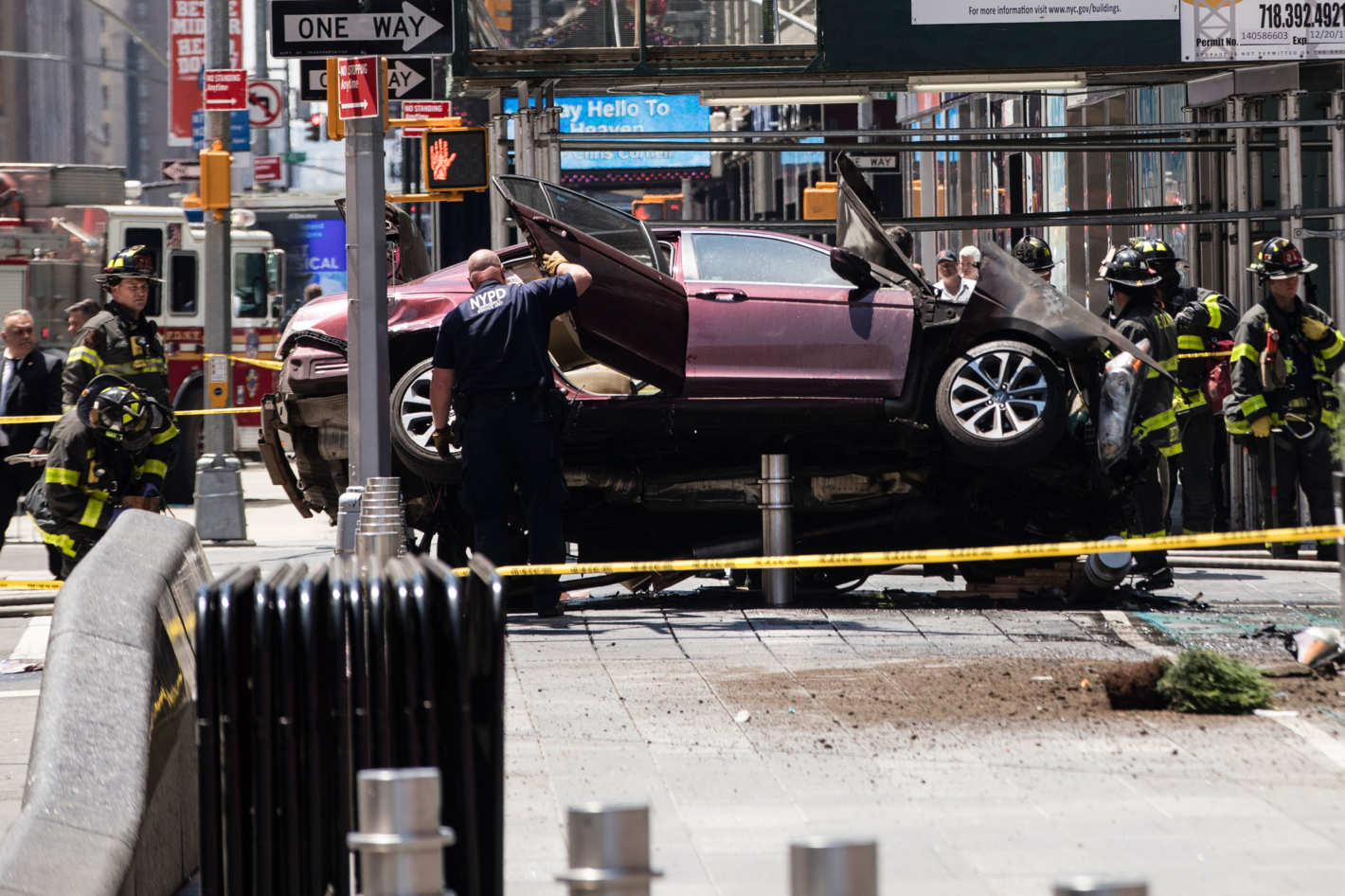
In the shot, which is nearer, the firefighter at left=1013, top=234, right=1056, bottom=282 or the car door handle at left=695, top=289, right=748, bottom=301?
the car door handle at left=695, top=289, right=748, bottom=301

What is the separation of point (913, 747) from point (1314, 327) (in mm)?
6507

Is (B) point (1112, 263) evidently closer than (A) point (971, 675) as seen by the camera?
No

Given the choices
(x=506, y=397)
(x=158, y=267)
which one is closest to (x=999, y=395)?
(x=506, y=397)

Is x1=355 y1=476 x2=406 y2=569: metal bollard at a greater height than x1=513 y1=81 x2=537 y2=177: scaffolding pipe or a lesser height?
lesser

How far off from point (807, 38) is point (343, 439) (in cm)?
421

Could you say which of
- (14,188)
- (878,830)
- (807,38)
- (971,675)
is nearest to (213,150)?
(14,188)

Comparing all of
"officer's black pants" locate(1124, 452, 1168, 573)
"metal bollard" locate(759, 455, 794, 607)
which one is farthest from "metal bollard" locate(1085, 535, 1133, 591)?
"metal bollard" locate(759, 455, 794, 607)

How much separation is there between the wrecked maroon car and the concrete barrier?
15.1 feet

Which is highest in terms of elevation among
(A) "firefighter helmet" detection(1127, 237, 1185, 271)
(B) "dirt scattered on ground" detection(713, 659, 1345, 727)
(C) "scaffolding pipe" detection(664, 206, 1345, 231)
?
(C) "scaffolding pipe" detection(664, 206, 1345, 231)

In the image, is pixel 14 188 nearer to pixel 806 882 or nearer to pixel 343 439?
pixel 343 439

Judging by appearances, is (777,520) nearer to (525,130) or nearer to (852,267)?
(852,267)

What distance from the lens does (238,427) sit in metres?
22.4

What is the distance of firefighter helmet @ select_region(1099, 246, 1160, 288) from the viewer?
1115 centimetres

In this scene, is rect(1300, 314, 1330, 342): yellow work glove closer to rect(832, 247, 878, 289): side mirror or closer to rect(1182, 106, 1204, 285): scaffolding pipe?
rect(1182, 106, 1204, 285): scaffolding pipe
